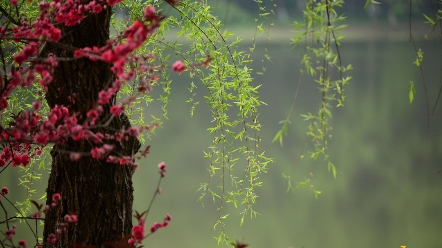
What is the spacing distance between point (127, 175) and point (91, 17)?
51cm

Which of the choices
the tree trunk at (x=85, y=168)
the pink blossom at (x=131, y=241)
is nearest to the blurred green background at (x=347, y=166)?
the tree trunk at (x=85, y=168)

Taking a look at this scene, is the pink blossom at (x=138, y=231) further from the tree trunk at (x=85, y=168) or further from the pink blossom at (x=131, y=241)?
the tree trunk at (x=85, y=168)

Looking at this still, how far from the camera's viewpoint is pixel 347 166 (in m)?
4.44

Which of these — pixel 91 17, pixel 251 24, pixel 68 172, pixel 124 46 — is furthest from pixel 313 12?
pixel 251 24

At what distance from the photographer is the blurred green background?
438 centimetres

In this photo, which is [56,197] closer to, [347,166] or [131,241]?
[131,241]

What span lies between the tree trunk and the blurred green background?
298 cm

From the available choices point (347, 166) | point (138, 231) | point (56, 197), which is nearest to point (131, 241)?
point (138, 231)

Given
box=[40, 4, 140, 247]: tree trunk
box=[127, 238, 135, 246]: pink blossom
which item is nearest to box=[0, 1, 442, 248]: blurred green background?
box=[40, 4, 140, 247]: tree trunk

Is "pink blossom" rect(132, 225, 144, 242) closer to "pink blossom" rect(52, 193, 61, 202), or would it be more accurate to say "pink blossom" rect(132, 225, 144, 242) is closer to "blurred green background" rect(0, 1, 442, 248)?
"pink blossom" rect(52, 193, 61, 202)

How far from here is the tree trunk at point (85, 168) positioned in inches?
59.9

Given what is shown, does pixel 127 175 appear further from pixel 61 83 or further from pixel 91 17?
pixel 91 17

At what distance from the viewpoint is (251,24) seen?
457cm

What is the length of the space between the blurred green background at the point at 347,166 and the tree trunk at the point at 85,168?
117 inches
